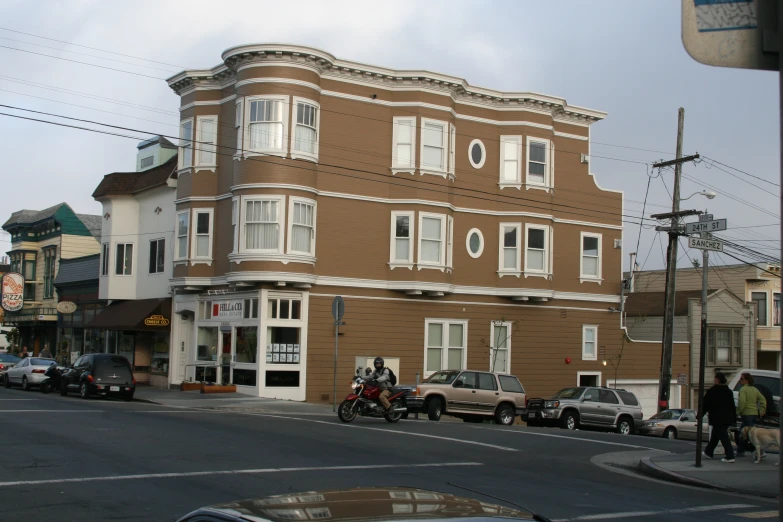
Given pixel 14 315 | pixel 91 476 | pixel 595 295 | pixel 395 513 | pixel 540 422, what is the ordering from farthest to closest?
pixel 14 315 < pixel 595 295 < pixel 540 422 < pixel 91 476 < pixel 395 513

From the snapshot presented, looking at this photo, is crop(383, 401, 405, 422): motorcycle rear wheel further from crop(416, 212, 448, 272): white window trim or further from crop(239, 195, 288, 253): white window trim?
crop(416, 212, 448, 272): white window trim

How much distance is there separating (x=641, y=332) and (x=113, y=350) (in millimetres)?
30064

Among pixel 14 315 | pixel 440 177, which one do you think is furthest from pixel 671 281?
pixel 14 315

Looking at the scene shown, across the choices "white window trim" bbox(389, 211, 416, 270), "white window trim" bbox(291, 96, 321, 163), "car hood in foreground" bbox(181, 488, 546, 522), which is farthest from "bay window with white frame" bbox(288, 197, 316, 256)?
"car hood in foreground" bbox(181, 488, 546, 522)

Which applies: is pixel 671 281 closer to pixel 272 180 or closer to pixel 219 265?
pixel 272 180

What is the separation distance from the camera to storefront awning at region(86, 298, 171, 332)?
35.2 meters

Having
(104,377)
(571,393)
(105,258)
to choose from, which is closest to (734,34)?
(571,393)

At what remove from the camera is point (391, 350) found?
33250 millimetres

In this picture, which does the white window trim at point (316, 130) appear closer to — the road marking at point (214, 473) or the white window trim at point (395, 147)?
the white window trim at point (395, 147)

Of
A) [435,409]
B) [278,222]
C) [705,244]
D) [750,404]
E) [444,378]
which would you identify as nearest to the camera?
[705,244]

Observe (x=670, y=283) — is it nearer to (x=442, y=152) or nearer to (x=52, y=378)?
(x=442, y=152)

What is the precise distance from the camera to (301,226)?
31.3 metres

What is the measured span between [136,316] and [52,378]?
4.26 meters

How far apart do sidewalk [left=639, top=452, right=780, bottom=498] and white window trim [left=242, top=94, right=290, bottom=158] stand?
18.6 meters
